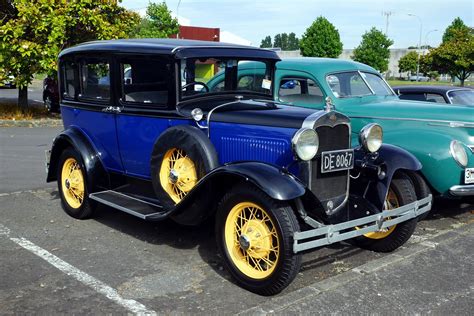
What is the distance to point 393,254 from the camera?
441cm

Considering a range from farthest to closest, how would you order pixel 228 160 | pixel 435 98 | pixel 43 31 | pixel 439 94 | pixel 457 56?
pixel 457 56 → pixel 43 31 → pixel 435 98 → pixel 439 94 → pixel 228 160

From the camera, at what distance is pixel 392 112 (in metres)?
5.92

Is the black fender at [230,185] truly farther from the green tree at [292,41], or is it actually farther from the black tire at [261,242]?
the green tree at [292,41]

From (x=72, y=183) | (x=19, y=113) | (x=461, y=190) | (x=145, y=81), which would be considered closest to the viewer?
(x=145, y=81)

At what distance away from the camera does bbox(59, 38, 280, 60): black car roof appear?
171 inches

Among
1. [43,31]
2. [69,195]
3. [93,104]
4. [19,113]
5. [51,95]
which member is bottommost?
[69,195]

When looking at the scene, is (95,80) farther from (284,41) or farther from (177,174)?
(284,41)

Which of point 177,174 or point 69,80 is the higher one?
point 69,80

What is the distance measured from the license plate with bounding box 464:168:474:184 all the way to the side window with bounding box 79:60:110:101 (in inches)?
156

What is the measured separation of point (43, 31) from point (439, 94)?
31.7 feet

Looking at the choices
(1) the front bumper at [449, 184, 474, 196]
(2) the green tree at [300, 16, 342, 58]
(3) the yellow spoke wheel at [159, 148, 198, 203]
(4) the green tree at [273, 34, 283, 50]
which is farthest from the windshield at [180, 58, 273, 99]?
(4) the green tree at [273, 34, 283, 50]

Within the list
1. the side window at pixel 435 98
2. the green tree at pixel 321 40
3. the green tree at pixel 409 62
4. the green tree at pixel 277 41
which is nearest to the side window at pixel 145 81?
the side window at pixel 435 98

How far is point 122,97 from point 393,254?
121 inches

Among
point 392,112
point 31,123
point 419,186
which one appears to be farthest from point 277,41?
point 419,186
